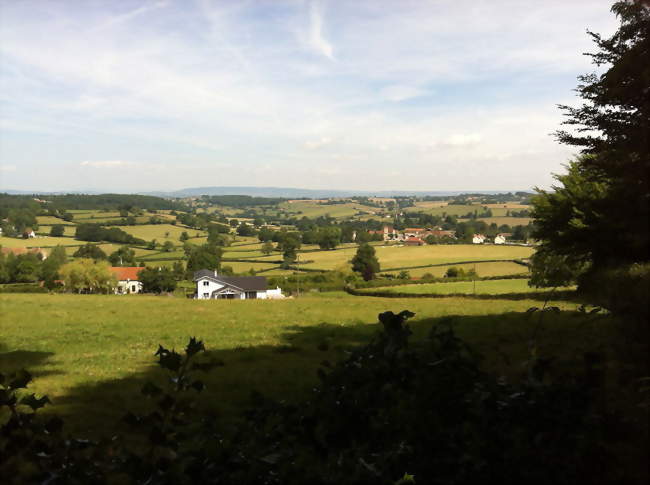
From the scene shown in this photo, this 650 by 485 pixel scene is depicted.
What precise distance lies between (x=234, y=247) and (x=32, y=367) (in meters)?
113

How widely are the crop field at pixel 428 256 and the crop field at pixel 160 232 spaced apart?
5067cm

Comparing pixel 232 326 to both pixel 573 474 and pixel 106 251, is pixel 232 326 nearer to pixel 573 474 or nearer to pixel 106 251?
pixel 573 474

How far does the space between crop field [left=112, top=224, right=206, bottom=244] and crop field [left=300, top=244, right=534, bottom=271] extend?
50669 mm

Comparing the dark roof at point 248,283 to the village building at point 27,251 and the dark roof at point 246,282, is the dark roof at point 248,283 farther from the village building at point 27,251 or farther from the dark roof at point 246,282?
the village building at point 27,251

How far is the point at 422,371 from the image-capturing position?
3.09m

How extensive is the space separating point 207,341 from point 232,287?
5666 centimetres

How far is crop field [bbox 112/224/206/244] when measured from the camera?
134750 mm

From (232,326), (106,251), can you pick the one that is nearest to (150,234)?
(106,251)

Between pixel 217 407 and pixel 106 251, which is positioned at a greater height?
pixel 217 407

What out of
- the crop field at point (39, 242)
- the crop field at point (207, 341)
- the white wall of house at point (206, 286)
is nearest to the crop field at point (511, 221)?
the white wall of house at point (206, 286)

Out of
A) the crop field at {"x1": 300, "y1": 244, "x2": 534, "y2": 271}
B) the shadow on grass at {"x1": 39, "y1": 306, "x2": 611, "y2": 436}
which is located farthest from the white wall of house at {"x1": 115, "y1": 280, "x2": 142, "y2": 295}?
the shadow on grass at {"x1": 39, "y1": 306, "x2": 611, "y2": 436}

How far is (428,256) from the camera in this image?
290ft

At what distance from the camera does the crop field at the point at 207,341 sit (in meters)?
7.92

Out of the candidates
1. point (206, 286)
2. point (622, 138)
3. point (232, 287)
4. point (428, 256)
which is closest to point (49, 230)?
point (206, 286)
